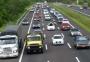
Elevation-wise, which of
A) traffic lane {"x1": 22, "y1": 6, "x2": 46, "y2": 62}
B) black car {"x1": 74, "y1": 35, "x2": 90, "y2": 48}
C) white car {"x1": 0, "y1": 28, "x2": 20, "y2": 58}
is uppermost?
white car {"x1": 0, "y1": 28, "x2": 20, "y2": 58}

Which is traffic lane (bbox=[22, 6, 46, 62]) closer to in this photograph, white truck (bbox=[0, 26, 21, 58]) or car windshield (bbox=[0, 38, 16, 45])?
white truck (bbox=[0, 26, 21, 58])

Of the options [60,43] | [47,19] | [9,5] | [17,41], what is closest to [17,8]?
[9,5]

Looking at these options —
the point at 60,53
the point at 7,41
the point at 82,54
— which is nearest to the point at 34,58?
the point at 7,41

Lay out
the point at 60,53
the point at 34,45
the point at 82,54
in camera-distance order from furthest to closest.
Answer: the point at 60,53 → the point at 34,45 → the point at 82,54

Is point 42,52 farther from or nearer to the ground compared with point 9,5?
farther from the ground

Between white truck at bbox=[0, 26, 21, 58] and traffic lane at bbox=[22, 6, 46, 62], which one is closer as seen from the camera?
traffic lane at bbox=[22, 6, 46, 62]

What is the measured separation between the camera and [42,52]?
125ft

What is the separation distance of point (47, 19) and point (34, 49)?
180ft

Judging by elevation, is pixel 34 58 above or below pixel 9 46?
below

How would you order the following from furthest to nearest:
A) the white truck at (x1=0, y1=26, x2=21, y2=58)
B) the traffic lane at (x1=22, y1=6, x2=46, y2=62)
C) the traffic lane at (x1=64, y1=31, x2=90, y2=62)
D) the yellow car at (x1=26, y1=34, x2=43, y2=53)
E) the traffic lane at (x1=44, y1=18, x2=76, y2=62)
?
the yellow car at (x1=26, y1=34, x2=43, y2=53) → the white truck at (x1=0, y1=26, x2=21, y2=58) → the traffic lane at (x1=22, y1=6, x2=46, y2=62) → the traffic lane at (x1=44, y1=18, x2=76, y2=62) → the traffic lane at (x1=64, y1=31, x2=90, y2=62)

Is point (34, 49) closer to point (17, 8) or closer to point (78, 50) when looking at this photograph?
point (78, 50)

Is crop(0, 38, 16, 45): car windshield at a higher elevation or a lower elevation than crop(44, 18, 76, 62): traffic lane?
higher

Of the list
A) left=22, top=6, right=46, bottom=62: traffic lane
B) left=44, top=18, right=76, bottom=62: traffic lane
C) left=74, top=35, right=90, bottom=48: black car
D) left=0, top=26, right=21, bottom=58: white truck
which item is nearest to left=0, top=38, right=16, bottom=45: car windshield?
left=0, top=26, right=21, bottom=58: white truck

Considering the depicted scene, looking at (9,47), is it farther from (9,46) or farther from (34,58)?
(34,58)
